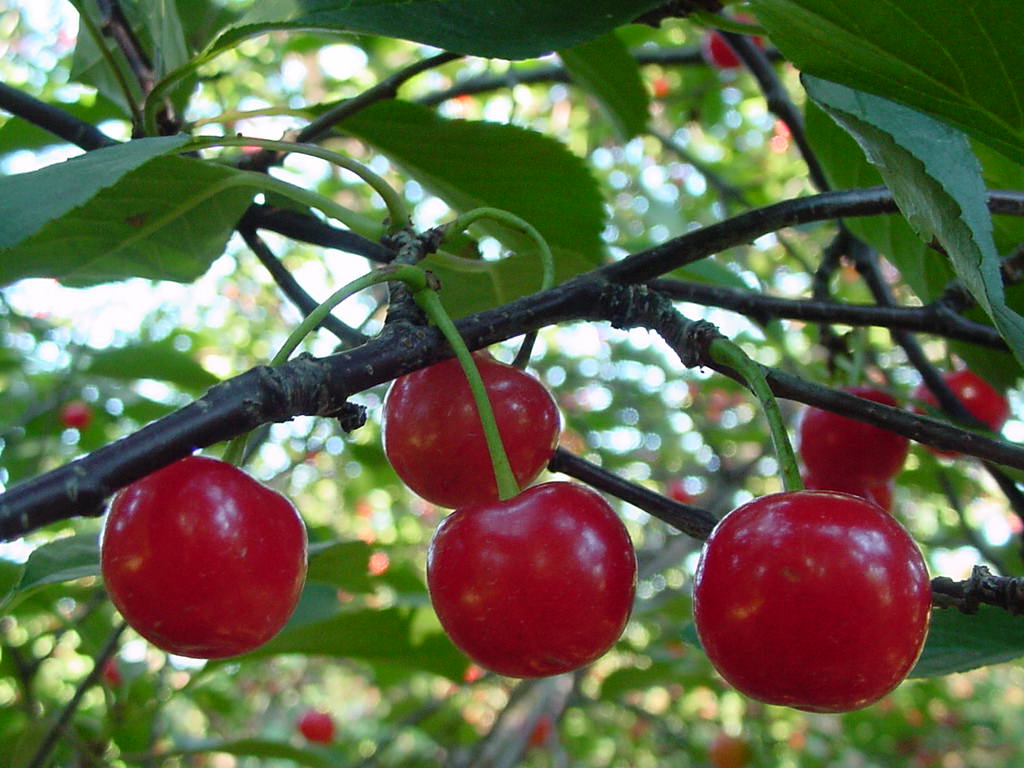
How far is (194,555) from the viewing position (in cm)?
85

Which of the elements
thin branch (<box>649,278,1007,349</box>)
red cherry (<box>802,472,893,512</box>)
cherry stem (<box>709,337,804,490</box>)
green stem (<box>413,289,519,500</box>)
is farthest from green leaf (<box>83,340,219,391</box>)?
cherry stem (<box>709,337,804,490</box>)

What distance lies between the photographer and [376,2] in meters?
1.02

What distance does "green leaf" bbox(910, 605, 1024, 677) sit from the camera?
1.12 meters

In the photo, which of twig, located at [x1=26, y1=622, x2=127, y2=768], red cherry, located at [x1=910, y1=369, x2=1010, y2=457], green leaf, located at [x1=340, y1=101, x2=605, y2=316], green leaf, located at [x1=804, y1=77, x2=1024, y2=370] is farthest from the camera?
red cherry, located at [x1=910, y1=369, x2=1010, y2=457]

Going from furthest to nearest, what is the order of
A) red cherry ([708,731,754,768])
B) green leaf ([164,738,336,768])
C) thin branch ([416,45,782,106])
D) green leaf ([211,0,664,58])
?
red cherry ([708,731,754,768]) < thin branch ([416,45,782,106]) < green leaf ([164,738,336,768]) < green leaf ([211,0,664,58])

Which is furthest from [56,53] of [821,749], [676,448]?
[821,749]

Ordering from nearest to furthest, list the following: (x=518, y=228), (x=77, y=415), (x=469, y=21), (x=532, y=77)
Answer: (x=469, y=21) < (x=518, y=228) < (x=532, y=77) < (x=77, y=415)

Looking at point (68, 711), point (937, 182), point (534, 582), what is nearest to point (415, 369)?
point (534, 582)

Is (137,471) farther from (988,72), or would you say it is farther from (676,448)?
(676,448)

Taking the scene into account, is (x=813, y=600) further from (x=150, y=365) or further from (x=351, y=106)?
(x=150, y=365)

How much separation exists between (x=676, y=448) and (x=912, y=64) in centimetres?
473

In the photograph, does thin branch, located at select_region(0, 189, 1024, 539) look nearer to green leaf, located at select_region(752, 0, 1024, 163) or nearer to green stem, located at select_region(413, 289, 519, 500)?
green stem, located at select_region(413, 289, 519, 500)

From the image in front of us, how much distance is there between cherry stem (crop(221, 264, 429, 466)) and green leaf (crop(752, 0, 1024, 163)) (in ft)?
1.34

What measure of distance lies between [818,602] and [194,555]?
56 cm
